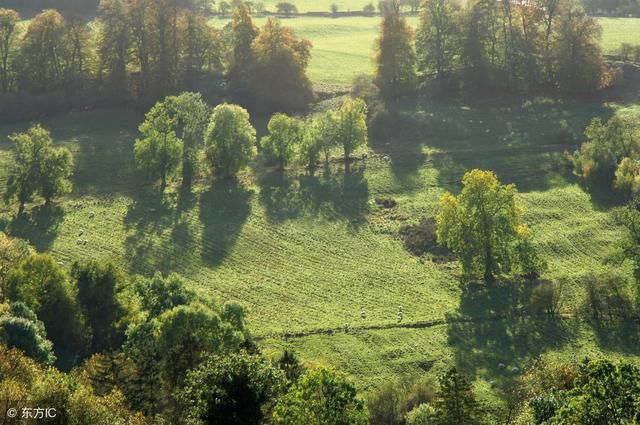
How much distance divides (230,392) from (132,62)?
98658 mm

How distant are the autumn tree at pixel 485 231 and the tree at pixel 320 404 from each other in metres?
40.7

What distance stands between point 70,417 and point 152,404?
29.0 feet

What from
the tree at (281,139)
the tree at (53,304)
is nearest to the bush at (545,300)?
the tree at (53,304)

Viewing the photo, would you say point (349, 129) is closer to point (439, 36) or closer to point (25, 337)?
point (439, 36)

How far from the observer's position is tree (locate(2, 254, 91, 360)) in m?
70.9

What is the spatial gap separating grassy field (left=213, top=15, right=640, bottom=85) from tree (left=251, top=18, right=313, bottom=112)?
7404mm

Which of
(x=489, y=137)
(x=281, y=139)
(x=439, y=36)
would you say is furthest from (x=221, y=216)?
(x=439, y=36)

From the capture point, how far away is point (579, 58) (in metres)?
134

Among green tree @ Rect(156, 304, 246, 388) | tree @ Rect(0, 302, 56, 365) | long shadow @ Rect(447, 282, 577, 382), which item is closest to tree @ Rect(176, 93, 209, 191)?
long shadow @ Rect(447, 282, 577, 382)

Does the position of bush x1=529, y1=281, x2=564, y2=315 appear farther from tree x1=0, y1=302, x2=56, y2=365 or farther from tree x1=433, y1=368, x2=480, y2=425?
tree x1=0, y1=302, x2=56, y2=365

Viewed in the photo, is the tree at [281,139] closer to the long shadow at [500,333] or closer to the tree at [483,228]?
the tree at [483,228]

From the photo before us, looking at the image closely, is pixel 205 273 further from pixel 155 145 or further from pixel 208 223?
pixel 155 145

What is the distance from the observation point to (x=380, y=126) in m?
125

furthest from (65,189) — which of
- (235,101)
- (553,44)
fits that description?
(553,44)
